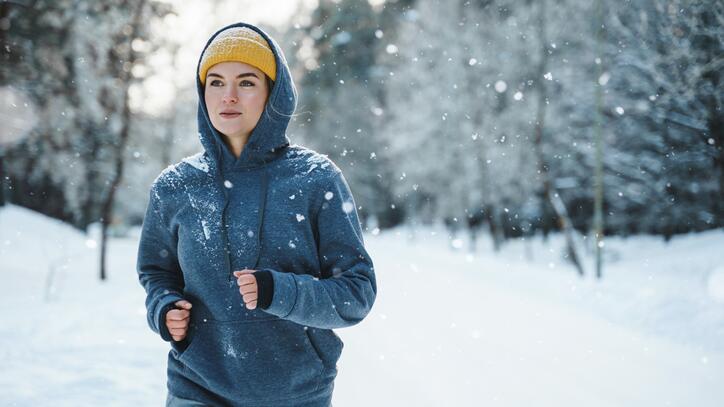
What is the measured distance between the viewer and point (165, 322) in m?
1.83

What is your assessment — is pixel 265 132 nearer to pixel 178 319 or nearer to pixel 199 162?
pixel 199 162

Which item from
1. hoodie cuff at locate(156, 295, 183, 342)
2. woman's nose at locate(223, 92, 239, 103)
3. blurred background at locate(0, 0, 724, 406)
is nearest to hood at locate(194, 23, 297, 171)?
woman's nose at locate(223, 92, 239, 103)

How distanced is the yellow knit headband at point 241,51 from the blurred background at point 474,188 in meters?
0.38

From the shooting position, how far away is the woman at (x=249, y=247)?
1841 millimetres

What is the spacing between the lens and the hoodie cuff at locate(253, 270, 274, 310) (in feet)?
5.29

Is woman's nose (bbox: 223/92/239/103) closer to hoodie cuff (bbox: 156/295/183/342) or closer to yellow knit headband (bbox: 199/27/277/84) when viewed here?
yellow knit headband (bbox: 199/27/277/84)

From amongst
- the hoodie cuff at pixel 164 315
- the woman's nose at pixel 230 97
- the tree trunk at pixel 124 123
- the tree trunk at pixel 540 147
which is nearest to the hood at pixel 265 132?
the woman's nose at pixel 230 97

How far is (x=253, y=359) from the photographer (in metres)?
1.84

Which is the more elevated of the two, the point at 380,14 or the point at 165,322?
the point at 380,14

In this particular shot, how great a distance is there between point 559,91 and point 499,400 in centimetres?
1666

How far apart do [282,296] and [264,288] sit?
0.21 feet

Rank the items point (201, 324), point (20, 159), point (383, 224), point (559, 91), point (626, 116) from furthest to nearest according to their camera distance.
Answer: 1. point (383, 224)
2. point (559, 91)
3. point (626, 116)
4. point (20, 159)
5. point (201, 324)

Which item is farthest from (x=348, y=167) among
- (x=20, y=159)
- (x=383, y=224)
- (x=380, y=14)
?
(x=20, y=159)

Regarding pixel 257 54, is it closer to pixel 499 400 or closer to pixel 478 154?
pixel 499 400
